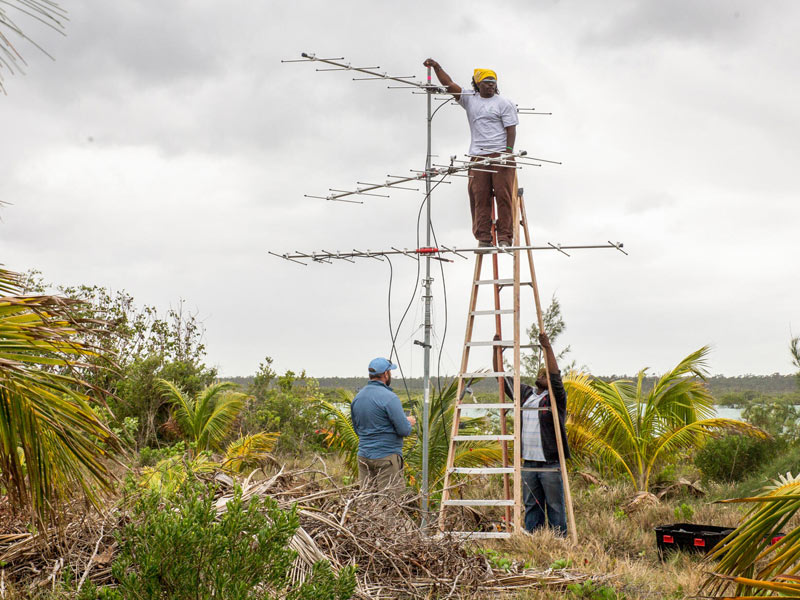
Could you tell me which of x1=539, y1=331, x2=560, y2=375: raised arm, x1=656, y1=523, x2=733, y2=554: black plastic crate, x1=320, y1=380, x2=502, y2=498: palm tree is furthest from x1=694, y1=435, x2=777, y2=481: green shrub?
x1=539, y1=331, x2=560, y2=375: raised arm

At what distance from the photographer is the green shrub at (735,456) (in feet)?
43.9

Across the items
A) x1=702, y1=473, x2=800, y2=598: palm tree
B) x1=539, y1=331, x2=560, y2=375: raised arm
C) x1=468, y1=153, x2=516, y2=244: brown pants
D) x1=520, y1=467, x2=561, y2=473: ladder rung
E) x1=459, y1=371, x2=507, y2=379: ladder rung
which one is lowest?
x1=520, y1=467, x2=561, y2=473: ladder rung

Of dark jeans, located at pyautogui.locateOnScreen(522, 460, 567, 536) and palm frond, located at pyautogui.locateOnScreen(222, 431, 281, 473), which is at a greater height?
palm frond, located at pyautogui.locateOnScreen(222, 431, 281, 473)

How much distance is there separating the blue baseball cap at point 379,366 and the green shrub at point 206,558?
4145mm

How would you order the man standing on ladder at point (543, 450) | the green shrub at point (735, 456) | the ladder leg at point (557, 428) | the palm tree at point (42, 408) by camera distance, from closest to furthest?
the palm tree at point (42, 408)
the ladder leg at point (557, 428)
the man standing on ladder at point (543, 450)
the green shrub at point (735, 456)

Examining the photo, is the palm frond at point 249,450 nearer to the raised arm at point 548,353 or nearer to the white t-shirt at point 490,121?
the raised arm at point 548,353

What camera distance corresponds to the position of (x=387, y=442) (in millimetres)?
7973

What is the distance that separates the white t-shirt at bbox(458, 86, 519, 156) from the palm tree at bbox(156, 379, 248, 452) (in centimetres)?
764

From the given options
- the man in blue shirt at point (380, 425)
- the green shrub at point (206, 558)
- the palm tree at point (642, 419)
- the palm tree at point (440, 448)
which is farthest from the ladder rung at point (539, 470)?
the green shrub at point (206, 558)

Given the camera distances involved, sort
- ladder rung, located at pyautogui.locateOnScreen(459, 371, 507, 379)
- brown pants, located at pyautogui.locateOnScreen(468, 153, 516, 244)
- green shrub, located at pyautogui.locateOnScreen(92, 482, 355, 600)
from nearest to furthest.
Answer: green shrub, located at pyautogui.locateOnScreen(92, 482, 355, 600) < ladder rung, located at pyautogui.locateOnScreen(459, 371, 507, 379) < brown pants, located at pyautogui.locateOnScreen(468, 153, 516, 244)

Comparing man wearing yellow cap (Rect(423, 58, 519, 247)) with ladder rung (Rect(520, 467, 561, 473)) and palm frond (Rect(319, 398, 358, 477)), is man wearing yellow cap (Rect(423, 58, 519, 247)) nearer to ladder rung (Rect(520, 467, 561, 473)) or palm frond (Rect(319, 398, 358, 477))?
ladder rung (Rect(520, 467, 561, 473))

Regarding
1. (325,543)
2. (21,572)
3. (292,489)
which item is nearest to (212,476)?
(292,489)

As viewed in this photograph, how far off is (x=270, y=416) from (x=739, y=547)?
12.6 metres

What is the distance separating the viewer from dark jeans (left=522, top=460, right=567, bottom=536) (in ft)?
27.8
